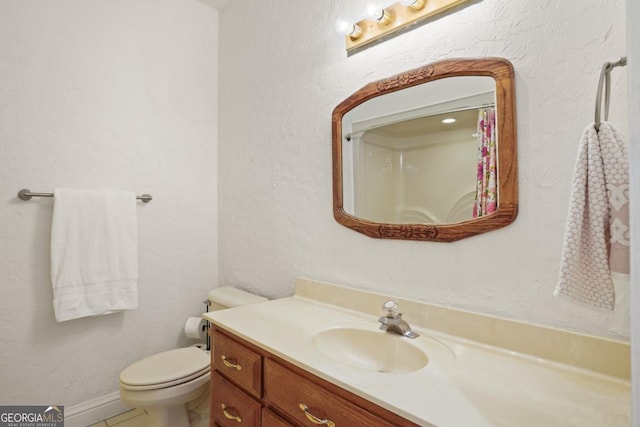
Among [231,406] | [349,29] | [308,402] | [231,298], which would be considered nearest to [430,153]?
[349,29]

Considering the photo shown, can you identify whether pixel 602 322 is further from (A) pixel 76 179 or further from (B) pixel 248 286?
(A) pixel 76 179

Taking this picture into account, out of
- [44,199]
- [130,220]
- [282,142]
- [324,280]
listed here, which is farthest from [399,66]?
[44,199]

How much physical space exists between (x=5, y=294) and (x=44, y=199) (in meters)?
0.47

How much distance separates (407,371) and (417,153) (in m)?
0.75

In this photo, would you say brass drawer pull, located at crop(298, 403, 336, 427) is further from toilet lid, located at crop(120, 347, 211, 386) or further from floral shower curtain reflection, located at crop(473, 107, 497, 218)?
toilet lid, located at crop(120, 347, 211, 386)

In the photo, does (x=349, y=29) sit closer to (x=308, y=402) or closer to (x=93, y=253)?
(x=308, y=402)

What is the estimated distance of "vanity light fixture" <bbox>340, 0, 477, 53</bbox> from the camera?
120 centimetres

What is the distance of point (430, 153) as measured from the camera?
4.04 feet

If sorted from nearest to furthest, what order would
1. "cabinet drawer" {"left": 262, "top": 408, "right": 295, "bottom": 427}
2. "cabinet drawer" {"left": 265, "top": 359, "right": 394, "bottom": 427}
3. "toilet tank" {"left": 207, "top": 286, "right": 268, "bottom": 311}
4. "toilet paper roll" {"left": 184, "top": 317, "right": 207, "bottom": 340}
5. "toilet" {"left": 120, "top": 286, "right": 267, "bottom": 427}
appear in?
"cabinet drawer" {"left": 265, "top": 359, "right": 394, "bottom": 427} → "cabinet drawer" {"left": 262, "top": 408, "right": 295, "bottom": 427} → "toilet" {"left": 120, "top": 286, "right": 267, "bottom": 427} → "toilet tank" {"left": 207, "top": 286, "right": 268, "bottom": 311} → "toilet paper roll" {"left": 184, "top": 317, "right": 207, "bottom": 340}

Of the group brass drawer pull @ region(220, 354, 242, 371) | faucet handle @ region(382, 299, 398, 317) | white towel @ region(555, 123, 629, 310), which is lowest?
brass drawer pull @ region(220, 354, 242, 371)

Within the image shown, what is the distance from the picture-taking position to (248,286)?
2.07 metres

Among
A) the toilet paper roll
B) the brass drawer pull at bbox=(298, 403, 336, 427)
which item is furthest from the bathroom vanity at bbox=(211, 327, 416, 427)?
the toilet paper roll

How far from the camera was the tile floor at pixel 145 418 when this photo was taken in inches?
72.5

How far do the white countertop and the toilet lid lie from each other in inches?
27.2
